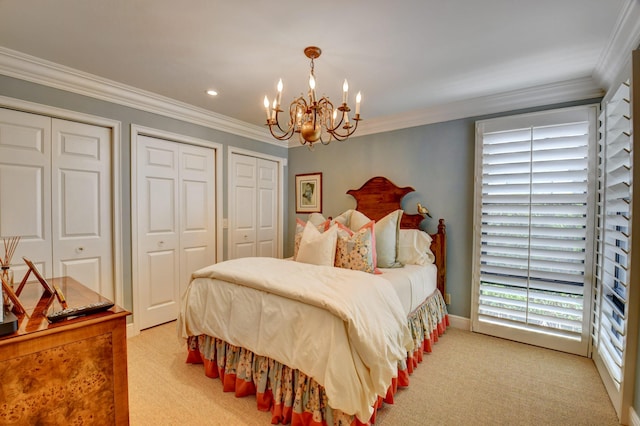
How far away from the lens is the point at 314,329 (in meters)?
1.66

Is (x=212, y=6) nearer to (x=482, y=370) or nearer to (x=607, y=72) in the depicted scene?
(x=607, y=72)

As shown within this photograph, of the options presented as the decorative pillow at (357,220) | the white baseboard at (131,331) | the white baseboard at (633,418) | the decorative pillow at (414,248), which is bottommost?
the white baseboard at (131,331)

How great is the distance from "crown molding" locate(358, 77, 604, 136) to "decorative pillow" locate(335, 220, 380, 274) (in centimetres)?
156

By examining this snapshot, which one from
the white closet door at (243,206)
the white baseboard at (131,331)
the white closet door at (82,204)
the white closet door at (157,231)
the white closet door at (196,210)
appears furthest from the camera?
the white closet door at (243,206)

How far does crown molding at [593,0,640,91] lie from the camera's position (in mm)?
1676

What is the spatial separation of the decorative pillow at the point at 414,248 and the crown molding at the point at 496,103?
1300 mm

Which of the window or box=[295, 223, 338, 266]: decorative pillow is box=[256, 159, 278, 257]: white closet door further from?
the window

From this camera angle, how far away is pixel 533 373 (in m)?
2.33

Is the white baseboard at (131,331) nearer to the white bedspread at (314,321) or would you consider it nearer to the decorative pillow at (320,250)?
the white bedspread at (314,321)

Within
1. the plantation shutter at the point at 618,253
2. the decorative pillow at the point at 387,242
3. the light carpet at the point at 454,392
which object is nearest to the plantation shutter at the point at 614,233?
the plantation shutter at the point at 618,253

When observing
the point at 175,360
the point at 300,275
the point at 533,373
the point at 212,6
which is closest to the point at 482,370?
the point at 533,373

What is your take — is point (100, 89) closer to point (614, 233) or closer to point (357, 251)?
point (357, 251)

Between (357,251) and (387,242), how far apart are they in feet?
1.54

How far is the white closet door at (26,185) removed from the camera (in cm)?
229
